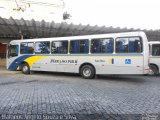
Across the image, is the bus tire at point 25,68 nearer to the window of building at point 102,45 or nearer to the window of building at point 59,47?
the window of building at point 59,47

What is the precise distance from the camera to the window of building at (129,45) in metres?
13.6

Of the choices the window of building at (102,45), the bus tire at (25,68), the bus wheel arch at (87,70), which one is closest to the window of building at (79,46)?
the window of building at (102,45)

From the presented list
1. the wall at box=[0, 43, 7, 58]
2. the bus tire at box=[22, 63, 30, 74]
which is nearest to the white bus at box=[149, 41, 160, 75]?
the bus tire at box=[22, 63, 30, 74]

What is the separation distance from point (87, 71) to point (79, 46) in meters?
1.62

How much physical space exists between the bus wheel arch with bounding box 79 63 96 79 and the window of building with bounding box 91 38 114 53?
3.11 ft

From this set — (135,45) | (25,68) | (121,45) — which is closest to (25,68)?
(25,68)

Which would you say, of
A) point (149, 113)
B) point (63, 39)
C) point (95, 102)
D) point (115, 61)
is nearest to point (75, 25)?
point (63, 39)

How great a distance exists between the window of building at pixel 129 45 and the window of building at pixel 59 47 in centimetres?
370

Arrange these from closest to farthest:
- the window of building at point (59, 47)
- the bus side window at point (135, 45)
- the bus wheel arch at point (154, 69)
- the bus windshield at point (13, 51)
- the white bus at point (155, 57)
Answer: the bus side window at point (135, 45) < the window of building at point (59, 47) < the white bus at point (155, 57) < the bus wheel arch at point (154, 69) < the bus windshield at point (13, 51)

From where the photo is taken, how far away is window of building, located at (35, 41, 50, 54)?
17469 mm

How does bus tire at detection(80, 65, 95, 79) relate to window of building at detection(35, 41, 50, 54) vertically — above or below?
below

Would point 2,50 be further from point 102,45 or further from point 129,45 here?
point 129,45

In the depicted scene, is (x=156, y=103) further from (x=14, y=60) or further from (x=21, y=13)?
(x=21, y=13)

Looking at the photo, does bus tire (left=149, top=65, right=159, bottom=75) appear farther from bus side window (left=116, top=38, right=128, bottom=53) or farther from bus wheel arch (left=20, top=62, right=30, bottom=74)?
bus wheel arch (left=20, top=62, right=30, bottom=74)
